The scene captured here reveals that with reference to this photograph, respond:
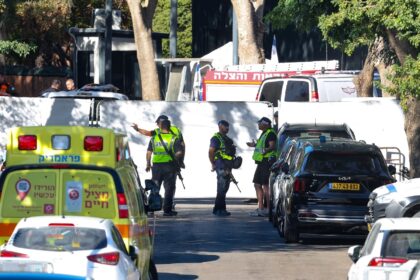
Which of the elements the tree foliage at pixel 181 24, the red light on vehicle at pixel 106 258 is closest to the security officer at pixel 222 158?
the red light on vehicle at pixel 106 258

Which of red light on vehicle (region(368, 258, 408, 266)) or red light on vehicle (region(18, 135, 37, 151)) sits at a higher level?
red light on vehicle (region(18, 135, 37, 151))

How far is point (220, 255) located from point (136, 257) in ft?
21.0

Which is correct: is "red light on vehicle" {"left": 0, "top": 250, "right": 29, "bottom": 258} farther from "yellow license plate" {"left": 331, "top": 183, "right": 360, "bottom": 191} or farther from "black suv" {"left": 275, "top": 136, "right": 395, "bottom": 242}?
"yellow license plate" {"left": 331, "top": 183, "right": 360, "bottom": 191}

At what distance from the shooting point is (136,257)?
11.6m

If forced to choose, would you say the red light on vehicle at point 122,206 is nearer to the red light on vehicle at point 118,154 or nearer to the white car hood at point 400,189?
the red light on vehicle at point 118,154

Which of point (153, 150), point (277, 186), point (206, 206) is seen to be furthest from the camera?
point (206, 206)

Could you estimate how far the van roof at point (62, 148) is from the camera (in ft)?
40.4

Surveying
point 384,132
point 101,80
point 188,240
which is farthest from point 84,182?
point 101,80

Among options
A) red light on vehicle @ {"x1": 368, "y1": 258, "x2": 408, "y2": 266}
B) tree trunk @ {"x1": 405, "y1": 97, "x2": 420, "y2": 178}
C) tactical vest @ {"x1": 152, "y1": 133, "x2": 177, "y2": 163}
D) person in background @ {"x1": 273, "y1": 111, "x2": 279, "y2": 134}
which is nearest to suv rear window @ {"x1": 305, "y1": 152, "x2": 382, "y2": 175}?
tree trunk @ {"x1": 405, "y1": 97, "x2": 420, "y2": 178}

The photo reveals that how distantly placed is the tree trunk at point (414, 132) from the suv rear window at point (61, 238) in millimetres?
13666

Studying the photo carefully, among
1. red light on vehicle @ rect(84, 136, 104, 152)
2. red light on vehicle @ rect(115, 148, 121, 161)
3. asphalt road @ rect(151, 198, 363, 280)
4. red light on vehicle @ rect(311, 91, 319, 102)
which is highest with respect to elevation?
red light on vehicle @ rect(311, 91, 319, 102)

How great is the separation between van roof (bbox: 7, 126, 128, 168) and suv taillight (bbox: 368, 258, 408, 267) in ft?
8.74

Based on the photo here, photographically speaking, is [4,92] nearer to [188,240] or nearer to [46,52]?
[188,240]

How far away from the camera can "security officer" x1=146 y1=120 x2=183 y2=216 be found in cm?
2339
